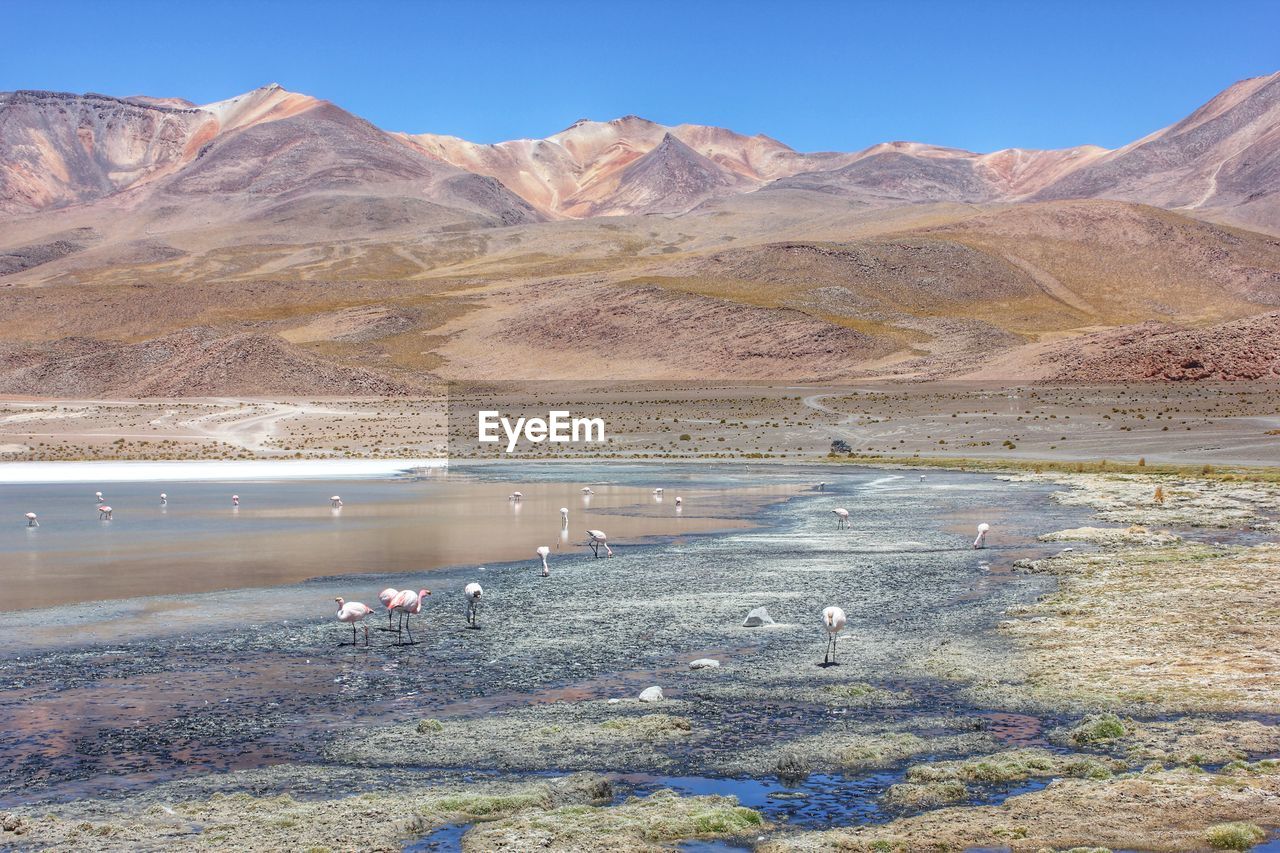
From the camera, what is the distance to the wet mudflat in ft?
32.6

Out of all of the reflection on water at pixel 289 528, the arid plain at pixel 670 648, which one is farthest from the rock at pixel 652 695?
the reflection on water at pixel 289 528

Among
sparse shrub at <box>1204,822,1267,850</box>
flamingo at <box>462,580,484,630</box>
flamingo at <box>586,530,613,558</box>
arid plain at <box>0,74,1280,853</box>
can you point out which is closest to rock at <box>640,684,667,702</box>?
arid plain at <box>0,74,1280,853</box>

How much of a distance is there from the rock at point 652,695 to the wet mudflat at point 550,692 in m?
0.12

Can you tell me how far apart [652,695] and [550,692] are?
1.14 m

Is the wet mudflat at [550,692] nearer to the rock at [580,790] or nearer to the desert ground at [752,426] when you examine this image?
the rock at [580,790]

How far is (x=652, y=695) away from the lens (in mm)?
12133

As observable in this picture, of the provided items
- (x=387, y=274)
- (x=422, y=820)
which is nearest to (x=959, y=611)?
(x=422, y=820)

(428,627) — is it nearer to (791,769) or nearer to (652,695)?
(652,695)

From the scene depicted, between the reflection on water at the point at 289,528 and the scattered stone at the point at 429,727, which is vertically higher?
the reflection on water at the point at 289,528

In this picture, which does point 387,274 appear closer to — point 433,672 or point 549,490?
point 549,490

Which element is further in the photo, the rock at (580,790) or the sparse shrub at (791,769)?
the sparse shrub at (791,769)

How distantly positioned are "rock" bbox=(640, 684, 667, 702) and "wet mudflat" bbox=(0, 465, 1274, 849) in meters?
0.12

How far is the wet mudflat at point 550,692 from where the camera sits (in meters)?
9.95

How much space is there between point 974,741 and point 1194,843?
2.60 meters
